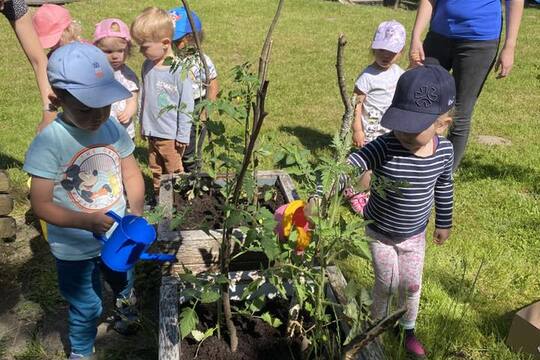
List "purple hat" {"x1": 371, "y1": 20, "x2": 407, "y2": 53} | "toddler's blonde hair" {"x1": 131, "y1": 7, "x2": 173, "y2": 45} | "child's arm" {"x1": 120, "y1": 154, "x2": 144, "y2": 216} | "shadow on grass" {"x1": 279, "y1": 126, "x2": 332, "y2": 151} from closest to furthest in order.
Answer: "child's arm" {"x1": 120, "y1": 154, "x2": 144, "y2": 216}, "toddler's blonde hair" {"x1": 131, "y1": 7, "x2": 173, "y2": 45}, "purple hat" {"x1": 371, "y1": 20, "x2": 407, "y2": 53}, "shadow on grass" {"x1": 279, "y1": 126, "x2": 332, "y2": 151}

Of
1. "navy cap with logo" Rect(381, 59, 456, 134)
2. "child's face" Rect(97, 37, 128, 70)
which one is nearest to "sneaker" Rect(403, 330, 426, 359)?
"navy cap with logo" Rect(381, 59, 456, 134)

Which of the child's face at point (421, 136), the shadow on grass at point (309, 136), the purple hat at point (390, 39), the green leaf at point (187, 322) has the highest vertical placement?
the purple hat at point (390, 39)

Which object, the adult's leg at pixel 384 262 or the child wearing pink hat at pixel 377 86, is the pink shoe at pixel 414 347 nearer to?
the adult's leg at pixel 384 262

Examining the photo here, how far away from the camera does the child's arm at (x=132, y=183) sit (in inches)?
86.4

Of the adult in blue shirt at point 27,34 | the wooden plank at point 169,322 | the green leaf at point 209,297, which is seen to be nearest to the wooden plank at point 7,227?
the adult in blue shirt at point 27,34

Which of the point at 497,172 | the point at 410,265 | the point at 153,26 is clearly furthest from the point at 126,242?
the point at 497,172

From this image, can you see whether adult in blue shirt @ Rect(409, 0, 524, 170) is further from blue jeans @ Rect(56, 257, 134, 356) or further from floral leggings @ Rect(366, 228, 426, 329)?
blue jeans @ Rect(56, 257, 134, 356)

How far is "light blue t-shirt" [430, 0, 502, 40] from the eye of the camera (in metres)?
3.42

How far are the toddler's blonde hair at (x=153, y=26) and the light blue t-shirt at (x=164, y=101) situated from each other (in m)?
0.20

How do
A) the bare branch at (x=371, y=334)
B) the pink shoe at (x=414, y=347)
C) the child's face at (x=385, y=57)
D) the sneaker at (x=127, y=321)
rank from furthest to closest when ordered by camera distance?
the child's face at (x=385, y=57) → the sneaker at (x=127, y=321) → the pink shoe at (x=414, y=347) → the bare branch at (x=371, y=334)

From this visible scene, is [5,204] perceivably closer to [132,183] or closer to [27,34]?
[27,34]

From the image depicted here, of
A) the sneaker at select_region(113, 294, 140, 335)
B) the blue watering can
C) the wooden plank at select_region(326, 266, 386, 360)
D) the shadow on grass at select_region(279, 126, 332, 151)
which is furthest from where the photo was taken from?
the shadow on grass at select_region(279, 126, 332, 151)

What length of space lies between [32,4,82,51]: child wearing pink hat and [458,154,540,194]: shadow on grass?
3090 mm

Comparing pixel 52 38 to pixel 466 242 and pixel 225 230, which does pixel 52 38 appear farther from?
pixel 466 242
